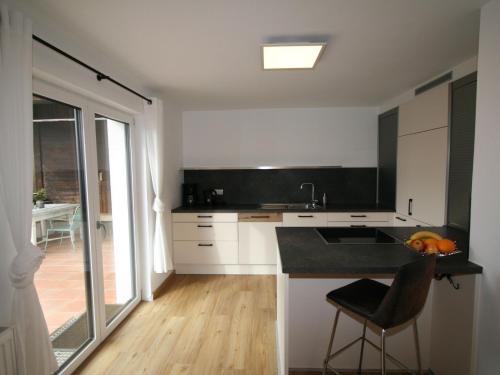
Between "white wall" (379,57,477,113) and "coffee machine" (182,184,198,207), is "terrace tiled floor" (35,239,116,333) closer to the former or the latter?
"coffee machine" (182,184,198,207)

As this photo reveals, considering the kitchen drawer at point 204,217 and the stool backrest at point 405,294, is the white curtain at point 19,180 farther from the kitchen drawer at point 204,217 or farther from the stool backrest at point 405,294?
the kitchen drawer at point 204,217

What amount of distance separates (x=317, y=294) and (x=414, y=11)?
185 cm

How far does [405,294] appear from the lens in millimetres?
1258

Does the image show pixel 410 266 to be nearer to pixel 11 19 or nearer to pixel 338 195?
pixel 11 19

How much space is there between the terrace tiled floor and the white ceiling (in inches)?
59.9

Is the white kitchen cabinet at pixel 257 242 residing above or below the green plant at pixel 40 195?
below

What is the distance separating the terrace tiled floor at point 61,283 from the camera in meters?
1.94

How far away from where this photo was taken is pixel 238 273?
384 centimetres

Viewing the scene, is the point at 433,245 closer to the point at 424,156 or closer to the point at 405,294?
the point at 405,294

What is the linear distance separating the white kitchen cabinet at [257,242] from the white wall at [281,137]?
3.30ft

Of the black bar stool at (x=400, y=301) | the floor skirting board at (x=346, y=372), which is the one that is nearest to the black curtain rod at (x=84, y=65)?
the black bar stool at (x=400, y=301)

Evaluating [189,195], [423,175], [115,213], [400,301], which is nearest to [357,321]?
[400,301]

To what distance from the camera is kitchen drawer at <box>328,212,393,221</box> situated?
3598 mm

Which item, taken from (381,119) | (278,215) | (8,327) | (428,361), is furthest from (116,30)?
(381,119)
